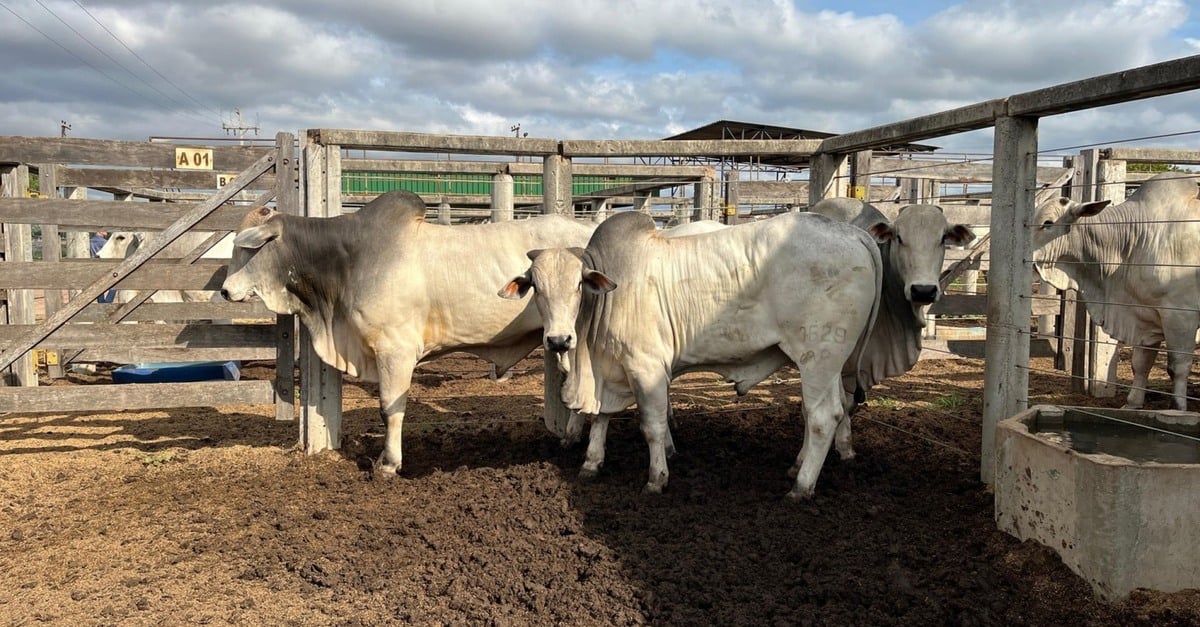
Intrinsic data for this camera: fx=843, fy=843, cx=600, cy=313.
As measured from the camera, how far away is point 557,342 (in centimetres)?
513

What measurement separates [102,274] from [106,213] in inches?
21.9

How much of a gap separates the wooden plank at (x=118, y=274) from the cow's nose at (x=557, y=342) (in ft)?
9.59

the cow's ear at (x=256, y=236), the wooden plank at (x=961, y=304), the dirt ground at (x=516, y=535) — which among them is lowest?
the dirt ground at (x=516, y=535)

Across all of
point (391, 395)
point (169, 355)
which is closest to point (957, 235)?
point (391, 395)

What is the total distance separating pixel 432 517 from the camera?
5137 millimetres

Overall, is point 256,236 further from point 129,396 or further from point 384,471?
point 384,471

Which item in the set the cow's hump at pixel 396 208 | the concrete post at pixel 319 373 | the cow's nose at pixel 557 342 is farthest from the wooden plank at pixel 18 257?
the cow's nose at pixel 557 342

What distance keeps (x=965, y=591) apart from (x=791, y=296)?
2.07 meters

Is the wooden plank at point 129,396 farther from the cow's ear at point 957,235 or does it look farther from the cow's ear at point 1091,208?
the cow's ear at point 1091,208

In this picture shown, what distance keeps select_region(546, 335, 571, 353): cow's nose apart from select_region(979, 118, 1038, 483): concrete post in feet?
8.69

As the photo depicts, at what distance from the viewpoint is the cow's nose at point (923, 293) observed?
5.48 meters

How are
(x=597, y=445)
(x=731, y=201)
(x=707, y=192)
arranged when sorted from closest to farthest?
(x=597, y=445)
(x=731, y=201)
(x=707, y=192)

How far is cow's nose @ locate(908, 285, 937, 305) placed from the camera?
18.0 feet

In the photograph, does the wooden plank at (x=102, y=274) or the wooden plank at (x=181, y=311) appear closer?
the wooden plank at (x=102, y=274)
